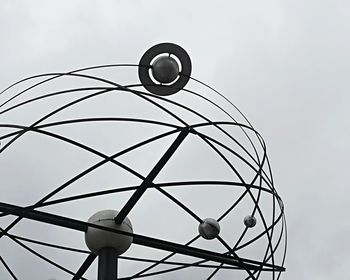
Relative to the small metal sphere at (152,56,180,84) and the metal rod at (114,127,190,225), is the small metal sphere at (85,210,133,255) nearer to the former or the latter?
the metal rod at (114,127,190,225)

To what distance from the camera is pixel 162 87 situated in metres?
8.84

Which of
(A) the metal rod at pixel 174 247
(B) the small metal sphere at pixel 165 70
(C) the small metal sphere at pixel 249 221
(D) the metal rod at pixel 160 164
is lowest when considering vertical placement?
(A) the metal rod at pixel 174 247

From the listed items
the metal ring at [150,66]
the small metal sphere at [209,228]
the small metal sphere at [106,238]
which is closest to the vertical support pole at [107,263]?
the small metal sphere at [106,238]

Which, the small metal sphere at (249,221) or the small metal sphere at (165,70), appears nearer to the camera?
the small metal sphere at (165,70)

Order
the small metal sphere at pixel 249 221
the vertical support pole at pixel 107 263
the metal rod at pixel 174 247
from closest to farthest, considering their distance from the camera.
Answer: the metal rod at pixel 174 247
the vertical support pole at pixel 107 263
the small metal sphere at pixel 249 221

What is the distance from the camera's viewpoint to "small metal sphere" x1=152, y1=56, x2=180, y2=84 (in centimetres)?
858

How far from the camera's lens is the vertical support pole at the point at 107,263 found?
8.88 m

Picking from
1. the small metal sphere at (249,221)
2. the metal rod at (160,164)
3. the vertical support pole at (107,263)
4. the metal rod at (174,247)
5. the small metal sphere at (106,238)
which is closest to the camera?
the metal rod at (160,164)

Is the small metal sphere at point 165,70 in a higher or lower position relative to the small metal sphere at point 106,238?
higher

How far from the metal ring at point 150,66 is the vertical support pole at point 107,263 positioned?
250cm

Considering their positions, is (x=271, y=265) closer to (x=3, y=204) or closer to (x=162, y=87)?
(x=162, y=87)

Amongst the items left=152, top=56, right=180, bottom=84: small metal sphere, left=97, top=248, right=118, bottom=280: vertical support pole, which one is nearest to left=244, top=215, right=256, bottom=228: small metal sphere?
left=97, top=248, right=118, bottom=280: vertical support pole

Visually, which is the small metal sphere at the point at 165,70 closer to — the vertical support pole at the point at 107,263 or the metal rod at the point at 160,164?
the metal rod at the point at 160,164

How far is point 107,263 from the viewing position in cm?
896
